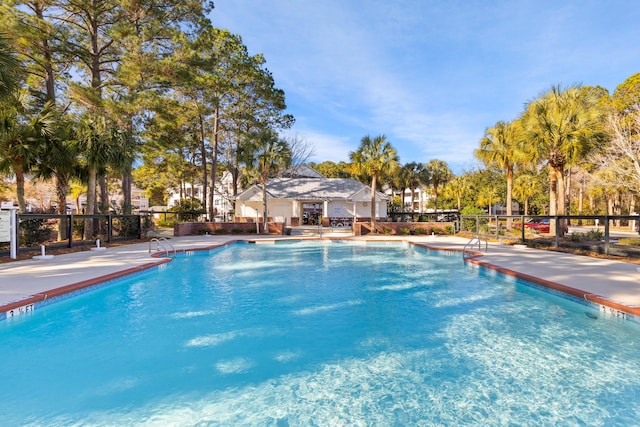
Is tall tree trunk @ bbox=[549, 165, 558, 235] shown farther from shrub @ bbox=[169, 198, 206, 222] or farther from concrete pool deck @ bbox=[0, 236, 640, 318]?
shrub @ bbox=[169, 198, 206, 222]

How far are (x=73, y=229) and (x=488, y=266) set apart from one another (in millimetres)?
20484

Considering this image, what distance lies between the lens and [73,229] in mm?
17359

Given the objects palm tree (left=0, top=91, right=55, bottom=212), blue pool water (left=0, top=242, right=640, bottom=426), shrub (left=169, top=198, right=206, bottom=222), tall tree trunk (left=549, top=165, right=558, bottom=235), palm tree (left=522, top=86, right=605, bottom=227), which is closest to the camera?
blue pool water (left=0, top=242, right=640, bottom=426)

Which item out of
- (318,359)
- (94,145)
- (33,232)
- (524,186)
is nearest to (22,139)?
(94,145)

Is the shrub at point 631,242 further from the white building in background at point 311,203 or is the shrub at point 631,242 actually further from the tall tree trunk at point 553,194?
the white building in background at point 311,203

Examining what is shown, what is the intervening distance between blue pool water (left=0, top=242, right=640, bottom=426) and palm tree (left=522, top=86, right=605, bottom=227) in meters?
12.7

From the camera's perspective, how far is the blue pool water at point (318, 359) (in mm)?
3496

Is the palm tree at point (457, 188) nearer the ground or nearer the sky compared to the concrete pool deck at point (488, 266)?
nearer the sky

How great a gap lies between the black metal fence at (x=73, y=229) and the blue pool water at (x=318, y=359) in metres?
8.07

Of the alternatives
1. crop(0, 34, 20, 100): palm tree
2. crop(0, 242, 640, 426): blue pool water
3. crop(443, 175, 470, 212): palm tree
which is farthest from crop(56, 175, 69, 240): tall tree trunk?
crop(443, 175, 470, 212): palm tree

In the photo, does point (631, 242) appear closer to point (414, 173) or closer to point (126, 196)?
point (414, 173)

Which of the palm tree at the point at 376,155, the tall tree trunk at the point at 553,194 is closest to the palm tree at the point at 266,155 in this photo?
the palm tree at the point at 376,155

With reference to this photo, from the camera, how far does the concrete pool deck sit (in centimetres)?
652

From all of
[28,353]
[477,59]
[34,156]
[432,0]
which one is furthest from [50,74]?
[477,59]
